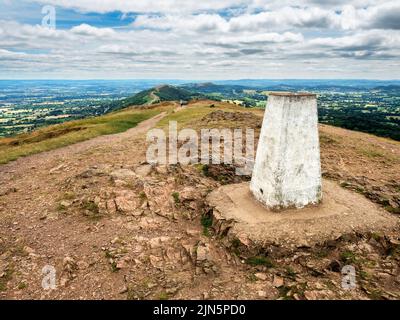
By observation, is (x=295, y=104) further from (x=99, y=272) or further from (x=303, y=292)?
(x=99, y=272)

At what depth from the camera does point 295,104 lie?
508 inches

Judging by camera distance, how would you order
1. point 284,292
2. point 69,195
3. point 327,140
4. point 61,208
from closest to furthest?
point 284,292
point 61,208
point 69,195
point 327,140

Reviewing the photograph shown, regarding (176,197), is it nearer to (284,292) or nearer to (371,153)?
(284,292)

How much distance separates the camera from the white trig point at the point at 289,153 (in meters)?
13.0

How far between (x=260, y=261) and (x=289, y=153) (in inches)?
174

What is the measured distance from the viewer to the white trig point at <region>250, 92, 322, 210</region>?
1295 cm

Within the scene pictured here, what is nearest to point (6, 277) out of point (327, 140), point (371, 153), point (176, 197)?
point (176, 197)

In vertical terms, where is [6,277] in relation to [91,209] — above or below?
below

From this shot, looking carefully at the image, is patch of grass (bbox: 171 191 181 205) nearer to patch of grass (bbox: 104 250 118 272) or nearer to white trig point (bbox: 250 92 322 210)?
white trig point (bbox: 250 92 322 210)

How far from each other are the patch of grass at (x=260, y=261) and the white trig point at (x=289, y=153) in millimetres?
2541

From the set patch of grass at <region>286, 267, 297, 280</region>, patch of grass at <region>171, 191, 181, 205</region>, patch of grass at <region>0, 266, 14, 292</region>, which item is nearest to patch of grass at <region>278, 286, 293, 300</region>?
patch of grass at <region>286, 267, 297, 280</region>

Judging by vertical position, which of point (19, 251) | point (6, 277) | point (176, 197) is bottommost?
point (6, 277)

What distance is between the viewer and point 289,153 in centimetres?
1316

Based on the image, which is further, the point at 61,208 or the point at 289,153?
the point at 61,208
